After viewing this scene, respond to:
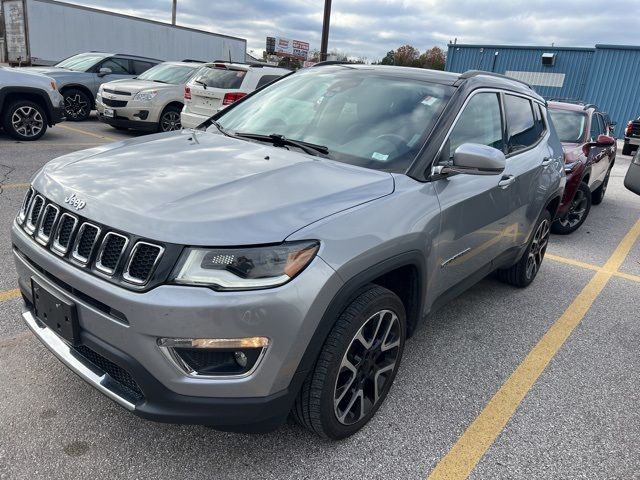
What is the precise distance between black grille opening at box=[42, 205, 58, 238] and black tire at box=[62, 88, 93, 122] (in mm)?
11382

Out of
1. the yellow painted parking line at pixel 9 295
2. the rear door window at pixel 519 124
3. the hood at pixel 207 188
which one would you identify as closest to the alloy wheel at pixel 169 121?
the yellow painted parking line at pixel 9 295

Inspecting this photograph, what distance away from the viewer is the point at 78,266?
2.04 meters

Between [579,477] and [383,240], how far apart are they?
1.44 m

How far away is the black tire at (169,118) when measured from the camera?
35.9ft

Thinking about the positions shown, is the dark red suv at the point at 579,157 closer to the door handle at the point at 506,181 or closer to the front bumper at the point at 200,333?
the door handle at the point at 506,181

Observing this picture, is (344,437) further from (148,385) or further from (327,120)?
(327,120)

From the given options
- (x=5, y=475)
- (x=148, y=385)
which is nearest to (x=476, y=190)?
(x=148, y=385)

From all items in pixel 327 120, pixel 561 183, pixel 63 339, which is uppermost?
pixel 327 120

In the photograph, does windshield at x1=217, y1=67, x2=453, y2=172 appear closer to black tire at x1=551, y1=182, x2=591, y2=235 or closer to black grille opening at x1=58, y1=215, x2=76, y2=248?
black grille opening at x1=58, y1=215, x2=76, y2=248

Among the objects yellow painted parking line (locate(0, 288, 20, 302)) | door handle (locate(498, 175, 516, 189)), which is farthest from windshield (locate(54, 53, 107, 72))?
door handle (locate(498, 175, 516, 189))

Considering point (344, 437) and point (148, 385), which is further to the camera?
point (344, 437)

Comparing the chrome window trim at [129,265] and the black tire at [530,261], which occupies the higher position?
the chrome window trim at [129,265]

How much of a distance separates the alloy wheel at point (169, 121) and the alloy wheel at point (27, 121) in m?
2.38

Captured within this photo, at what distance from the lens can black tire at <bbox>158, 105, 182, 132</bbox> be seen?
10953 millimetres
